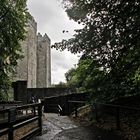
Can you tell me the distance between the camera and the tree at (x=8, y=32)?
22266 millimetres

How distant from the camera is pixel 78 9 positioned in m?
12.2

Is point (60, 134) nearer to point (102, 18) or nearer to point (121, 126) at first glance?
point (121, 126)

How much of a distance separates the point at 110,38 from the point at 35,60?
50.6m

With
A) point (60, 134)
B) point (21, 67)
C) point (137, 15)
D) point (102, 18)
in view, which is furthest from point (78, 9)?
point (21, 67)

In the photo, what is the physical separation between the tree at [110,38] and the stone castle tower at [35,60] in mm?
37878

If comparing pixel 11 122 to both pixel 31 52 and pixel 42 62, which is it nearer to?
pixel 31 52

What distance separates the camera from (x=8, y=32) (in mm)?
22484

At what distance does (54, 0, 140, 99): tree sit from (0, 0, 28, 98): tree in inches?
416

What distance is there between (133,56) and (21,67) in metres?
40.3

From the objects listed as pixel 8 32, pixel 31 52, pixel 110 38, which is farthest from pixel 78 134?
pixel 31 52

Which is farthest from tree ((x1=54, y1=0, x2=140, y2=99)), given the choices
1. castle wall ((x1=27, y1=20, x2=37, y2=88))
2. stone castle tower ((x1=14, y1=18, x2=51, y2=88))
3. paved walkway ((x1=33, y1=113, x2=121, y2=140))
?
castle wall ((x1=27, y1=20, x2=37, y2=88))

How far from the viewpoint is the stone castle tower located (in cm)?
5277

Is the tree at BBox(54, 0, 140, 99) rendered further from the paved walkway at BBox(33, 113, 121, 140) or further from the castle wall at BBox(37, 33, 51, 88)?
the castle wall at BBox(37, 33, 51, 88)

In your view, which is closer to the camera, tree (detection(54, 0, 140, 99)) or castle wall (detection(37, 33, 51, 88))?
tree (detection(54, 0, 140, 99))
